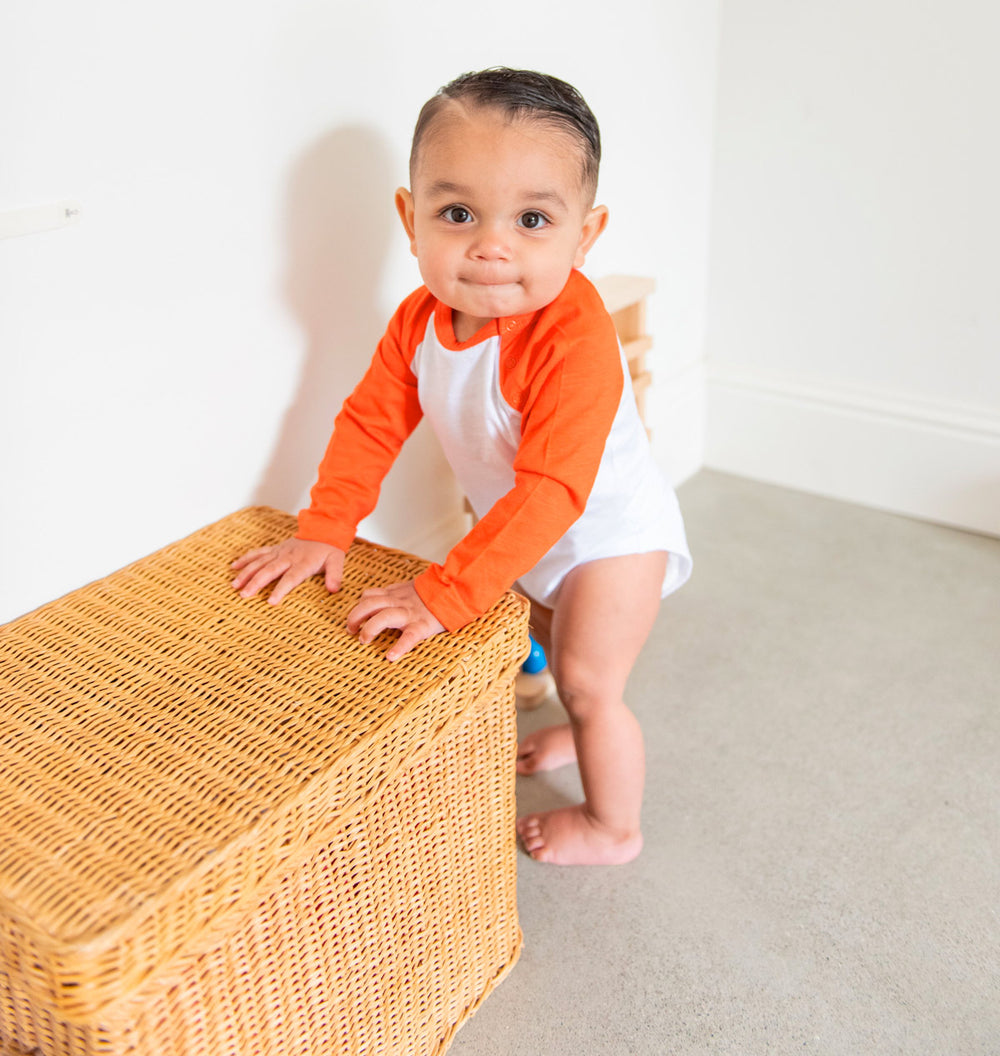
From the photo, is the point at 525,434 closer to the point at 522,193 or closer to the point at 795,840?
the point at 522,193

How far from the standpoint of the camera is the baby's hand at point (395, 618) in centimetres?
83

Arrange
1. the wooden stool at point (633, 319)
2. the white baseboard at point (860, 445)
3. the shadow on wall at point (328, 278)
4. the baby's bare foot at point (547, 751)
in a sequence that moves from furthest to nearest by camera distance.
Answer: the white baseboard at point (860, 445)
the wooden stool at point (633, 319)
the baby's bare foot at point (547, 751)
the shadow on wall at point (328, 278)

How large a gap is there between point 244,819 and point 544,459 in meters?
0.39

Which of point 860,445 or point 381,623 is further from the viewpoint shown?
point 860,445

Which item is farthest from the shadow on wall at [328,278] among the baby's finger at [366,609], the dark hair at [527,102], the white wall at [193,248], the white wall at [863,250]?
the white wall at [863,250]

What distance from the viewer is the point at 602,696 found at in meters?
1.04

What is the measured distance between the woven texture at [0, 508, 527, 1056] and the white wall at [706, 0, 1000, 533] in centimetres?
110

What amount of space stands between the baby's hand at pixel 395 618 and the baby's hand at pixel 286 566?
0.23 ft

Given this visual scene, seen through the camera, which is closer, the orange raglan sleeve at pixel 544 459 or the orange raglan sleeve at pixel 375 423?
the orange raglan sleeve at pixel 544 459

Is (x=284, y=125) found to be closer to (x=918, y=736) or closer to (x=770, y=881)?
(x=770, y=881)

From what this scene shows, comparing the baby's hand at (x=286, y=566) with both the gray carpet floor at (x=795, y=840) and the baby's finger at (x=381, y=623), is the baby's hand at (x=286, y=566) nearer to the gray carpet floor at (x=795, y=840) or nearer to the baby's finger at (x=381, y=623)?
the baby's finger at (x=381, y=623)

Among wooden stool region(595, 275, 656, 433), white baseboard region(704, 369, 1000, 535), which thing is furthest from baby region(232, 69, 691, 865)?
white baseboard region(704, 369, 1000, 535)

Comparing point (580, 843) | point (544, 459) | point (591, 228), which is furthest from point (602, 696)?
point (591, 228)

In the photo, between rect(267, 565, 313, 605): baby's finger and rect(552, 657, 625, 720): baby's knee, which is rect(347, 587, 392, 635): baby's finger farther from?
rect(552, 657, 625, 720): baby's knee
